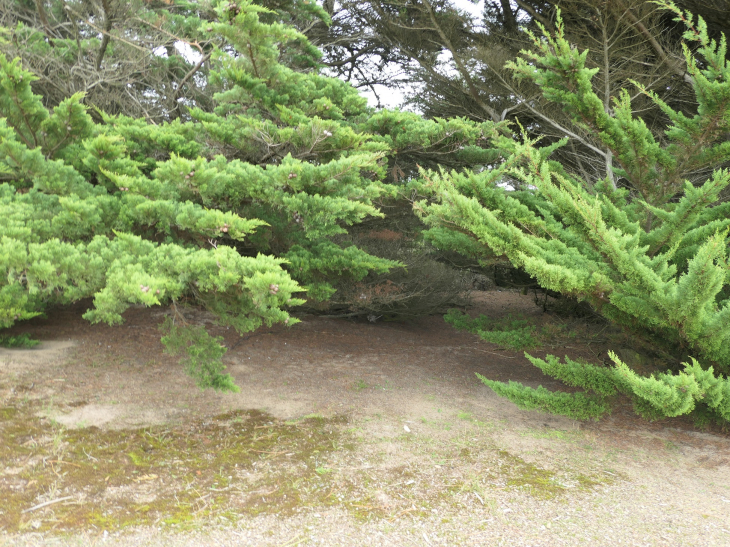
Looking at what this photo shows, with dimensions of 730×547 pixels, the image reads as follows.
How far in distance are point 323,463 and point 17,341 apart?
4832 millimetres

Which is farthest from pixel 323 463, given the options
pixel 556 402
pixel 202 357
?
pixel 556 402

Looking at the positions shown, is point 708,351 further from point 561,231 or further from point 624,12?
point 624,12

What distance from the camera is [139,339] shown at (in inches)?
278

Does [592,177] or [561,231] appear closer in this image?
[561,231]

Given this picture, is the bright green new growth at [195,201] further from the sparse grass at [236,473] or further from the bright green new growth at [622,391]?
the bright green new growth at [622,391]

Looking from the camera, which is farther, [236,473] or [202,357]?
[202,357]

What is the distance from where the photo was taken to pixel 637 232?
3.69 metres

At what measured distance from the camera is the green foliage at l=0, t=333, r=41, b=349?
6.11 m

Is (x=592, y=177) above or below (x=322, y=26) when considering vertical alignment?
below

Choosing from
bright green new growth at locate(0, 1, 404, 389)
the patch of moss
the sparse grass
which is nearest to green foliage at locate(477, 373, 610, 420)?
the sparse grass

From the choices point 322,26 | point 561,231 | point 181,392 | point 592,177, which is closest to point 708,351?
point 561,231

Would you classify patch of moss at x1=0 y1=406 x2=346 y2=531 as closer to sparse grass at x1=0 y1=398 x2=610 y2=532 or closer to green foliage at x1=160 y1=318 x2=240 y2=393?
sparse grass at x1=0 y1=398 x2=610 y2=532

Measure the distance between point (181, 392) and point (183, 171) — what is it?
97.0 inches

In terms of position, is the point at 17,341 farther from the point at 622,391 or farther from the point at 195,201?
the point at 622,391
